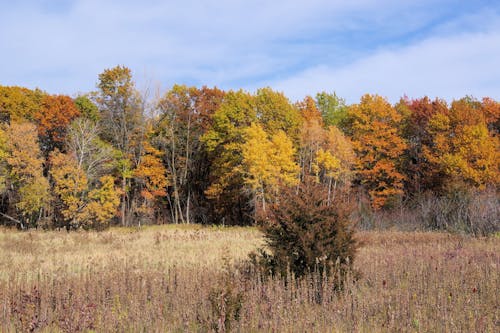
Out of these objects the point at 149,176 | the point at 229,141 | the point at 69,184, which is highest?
the point at 229,141

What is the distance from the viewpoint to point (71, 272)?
436 inches

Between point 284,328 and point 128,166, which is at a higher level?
point 128,166

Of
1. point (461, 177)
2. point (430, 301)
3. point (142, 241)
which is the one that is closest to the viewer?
point (430, 301)

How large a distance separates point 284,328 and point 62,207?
33.0 meters

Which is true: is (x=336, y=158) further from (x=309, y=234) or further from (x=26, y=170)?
(x=309, y=234)

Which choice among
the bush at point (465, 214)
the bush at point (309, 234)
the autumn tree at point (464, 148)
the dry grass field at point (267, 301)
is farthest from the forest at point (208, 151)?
the bush at point (309, 234)

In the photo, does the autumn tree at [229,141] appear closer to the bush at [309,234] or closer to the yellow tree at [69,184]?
the yellow tree at [69,184]

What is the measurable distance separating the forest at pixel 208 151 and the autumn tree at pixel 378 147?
13cm

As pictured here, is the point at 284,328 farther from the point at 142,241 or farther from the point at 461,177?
the point at 461,177

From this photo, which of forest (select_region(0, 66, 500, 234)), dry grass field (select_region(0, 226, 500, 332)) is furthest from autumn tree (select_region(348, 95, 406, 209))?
dry grass field (select_region(0, 226, 500, 332))

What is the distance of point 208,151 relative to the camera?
42.9 metres

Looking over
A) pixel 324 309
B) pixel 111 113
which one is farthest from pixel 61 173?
pixel 324 309

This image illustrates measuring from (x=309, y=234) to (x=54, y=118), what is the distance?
3905 centimetres

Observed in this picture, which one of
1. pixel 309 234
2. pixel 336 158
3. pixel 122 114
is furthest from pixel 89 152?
pixel 309 234
